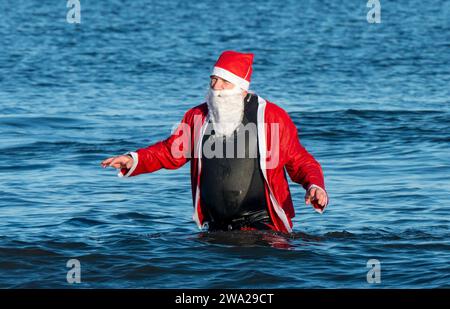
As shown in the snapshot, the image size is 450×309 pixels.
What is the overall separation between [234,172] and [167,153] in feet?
1.82

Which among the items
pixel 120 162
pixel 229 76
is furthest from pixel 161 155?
pixel 229 76

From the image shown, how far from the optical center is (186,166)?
46.1 ft

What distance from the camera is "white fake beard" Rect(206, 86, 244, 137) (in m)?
8.69

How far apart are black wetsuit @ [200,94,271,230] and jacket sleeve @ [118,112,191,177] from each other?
18cm

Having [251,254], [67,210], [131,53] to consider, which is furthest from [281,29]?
[251,254]

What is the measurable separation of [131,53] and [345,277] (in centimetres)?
1790

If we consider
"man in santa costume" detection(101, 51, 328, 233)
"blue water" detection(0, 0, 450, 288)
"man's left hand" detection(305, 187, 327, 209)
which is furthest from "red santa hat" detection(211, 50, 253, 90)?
"blue water" detection(0, 0, 450, 288)

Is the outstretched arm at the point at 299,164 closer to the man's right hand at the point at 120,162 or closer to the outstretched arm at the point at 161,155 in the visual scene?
the outstretched arm at the point at 161,155

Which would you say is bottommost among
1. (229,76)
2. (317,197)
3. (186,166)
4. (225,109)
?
(186,166)

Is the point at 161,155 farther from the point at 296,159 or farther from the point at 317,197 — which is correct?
the point at 317,197

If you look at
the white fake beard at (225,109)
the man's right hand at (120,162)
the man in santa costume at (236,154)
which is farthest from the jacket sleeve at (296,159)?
the man's right hand at (120,162)

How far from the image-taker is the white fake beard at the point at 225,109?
869 cm

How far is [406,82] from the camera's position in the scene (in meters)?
21.7

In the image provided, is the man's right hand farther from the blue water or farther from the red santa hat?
the red santa hat
